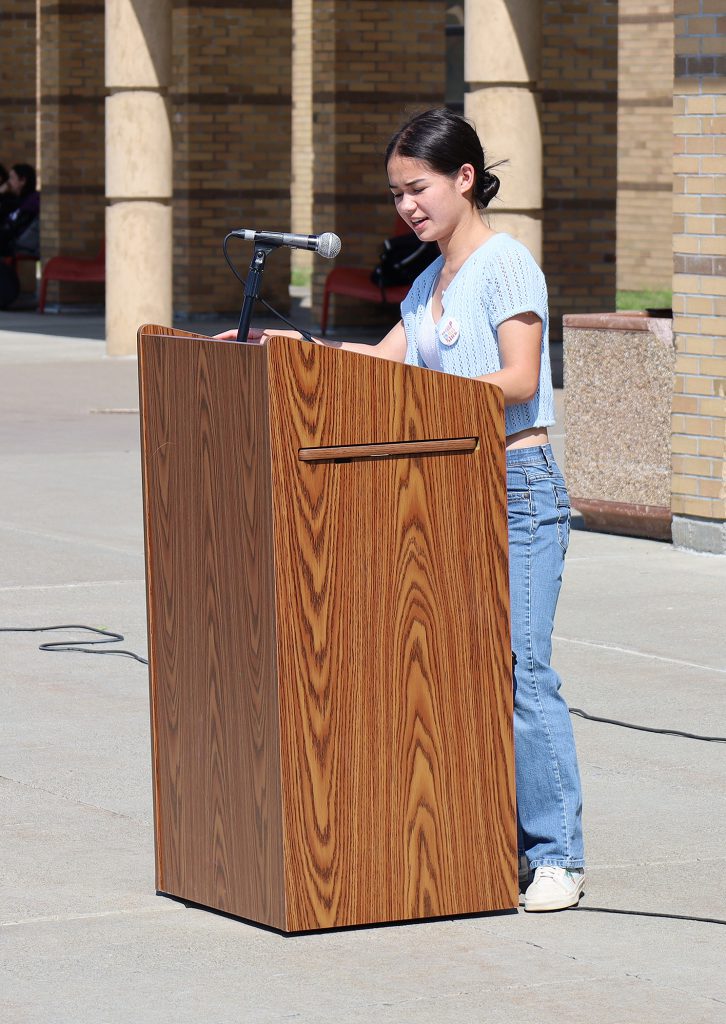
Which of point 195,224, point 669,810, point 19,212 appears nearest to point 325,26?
point 195,224

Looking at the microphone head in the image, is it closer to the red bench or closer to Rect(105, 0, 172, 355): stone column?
Rect(105, 0, 172, 355): stone column

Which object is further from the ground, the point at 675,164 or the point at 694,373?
the point at 675,164

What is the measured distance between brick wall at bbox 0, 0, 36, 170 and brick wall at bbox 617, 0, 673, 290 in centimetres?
756

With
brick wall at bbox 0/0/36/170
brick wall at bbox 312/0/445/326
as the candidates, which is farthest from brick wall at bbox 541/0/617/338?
brick wall at bbox 0/0/36/170

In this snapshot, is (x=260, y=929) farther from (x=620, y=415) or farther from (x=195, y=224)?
(x=195, y=224)

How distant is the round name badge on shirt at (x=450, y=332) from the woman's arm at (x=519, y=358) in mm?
99

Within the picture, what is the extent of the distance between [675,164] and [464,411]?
19.7ft

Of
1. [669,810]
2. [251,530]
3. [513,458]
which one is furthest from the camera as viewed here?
[669,810]

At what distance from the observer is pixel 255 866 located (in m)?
4.69

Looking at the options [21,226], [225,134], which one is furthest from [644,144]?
[21,226]

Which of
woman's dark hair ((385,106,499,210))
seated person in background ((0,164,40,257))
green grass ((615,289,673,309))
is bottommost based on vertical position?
green grass ((615,289,673,309))

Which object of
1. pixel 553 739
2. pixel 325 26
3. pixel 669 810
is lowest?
pixel 669 810

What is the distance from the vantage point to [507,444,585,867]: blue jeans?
4875mm

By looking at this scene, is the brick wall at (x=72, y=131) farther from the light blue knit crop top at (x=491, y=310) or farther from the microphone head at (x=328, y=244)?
the microphone head at (x=328, y=244)
